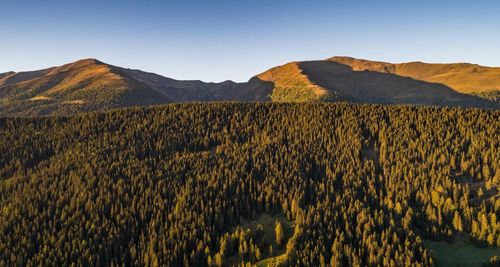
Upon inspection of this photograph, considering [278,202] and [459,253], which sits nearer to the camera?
[459,253]

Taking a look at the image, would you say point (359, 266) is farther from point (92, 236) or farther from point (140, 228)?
point (92, 236)

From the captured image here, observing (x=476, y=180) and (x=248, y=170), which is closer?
(x=476, y=180)

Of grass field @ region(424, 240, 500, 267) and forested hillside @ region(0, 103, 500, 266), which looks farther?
forested hillside @ region(0, 103, 500, 266)

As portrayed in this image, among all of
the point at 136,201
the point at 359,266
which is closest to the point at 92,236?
the point at 136,201

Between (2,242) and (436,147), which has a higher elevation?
(436,147)
